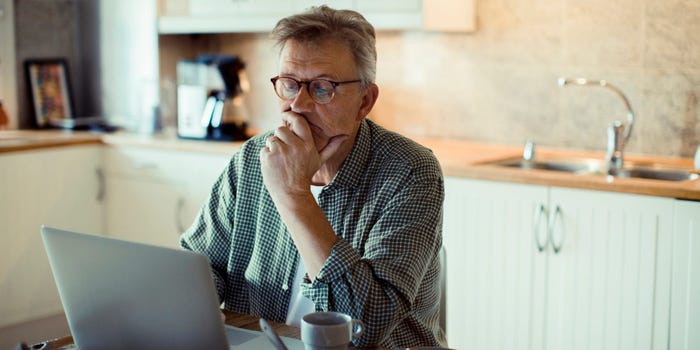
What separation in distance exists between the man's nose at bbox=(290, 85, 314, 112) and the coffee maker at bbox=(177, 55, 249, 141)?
201 centimetres

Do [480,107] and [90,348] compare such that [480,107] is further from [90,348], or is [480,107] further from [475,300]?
[90,348]

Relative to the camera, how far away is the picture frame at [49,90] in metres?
4.31

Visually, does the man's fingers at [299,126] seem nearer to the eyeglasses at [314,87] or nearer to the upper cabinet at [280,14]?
the eyeglasses at [314,87]

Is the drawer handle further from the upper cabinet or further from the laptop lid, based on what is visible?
the laptop lid

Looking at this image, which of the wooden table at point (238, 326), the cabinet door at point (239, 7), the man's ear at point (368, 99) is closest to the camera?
the wooden table at point (238, 326)

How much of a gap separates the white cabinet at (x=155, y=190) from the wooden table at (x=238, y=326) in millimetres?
1977

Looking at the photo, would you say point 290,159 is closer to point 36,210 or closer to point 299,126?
point 299,126

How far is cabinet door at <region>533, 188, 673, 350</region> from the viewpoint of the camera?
8.74 ft

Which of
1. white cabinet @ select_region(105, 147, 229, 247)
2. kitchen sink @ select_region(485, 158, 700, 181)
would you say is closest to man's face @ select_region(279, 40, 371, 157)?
kitchen sink @ select_region(485, 158, 700, 181)

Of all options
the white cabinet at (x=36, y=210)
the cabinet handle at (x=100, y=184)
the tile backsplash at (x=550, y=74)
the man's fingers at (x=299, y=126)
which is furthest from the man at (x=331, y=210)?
the cabinet handle at (x=100, y=184)

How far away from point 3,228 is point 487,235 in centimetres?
204

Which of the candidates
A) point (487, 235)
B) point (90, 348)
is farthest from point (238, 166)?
point (487, 235)

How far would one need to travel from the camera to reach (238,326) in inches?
65.4

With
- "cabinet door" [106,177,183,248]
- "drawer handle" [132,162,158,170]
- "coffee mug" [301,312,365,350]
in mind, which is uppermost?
"coffee mug" [301,312,365,350]
